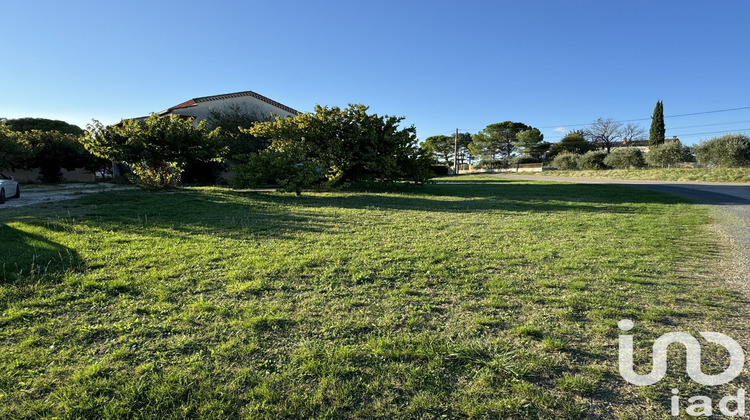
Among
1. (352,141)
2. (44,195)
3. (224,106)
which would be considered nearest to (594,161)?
(352,141)

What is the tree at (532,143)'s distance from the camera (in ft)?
192

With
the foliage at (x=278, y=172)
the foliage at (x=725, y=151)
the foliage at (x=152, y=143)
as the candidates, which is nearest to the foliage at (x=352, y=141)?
the foliage at (x=278, y=172)

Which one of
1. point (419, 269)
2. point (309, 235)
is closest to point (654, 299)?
point (419, 269)

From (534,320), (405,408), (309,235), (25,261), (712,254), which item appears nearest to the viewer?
(405,408)

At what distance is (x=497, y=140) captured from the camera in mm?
62562

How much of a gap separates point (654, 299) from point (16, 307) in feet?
20.1

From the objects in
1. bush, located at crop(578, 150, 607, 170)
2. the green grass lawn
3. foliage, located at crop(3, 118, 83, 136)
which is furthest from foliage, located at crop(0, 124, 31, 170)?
bush, located at crop(578, 150, 607, 170)

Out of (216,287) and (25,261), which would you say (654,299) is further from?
(25,261)

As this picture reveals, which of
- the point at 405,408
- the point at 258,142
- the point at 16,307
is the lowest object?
the point at 405,408

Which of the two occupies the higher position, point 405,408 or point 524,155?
point 524,155

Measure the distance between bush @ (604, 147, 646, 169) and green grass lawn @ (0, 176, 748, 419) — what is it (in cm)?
3477

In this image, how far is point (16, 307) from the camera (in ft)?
10.2

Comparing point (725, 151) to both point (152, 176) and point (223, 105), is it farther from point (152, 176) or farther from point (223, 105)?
point (152, 176)

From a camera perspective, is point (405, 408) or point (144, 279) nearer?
point (405, 408)
